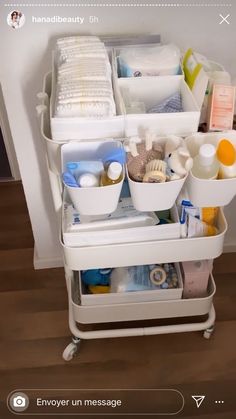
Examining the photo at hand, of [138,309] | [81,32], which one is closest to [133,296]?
[138,309]

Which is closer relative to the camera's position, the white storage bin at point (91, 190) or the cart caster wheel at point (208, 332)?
the white storage bin at point (91, 190)

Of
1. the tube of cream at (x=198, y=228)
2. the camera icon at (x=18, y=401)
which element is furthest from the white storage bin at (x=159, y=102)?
the camera icon at (x=18, y=401)

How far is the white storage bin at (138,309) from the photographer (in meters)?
1.17

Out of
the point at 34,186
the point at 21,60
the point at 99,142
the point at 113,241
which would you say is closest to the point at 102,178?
the point at 99,142

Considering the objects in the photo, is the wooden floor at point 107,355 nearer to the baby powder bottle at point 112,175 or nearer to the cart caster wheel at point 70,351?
the cart caster wheel at point 70,351

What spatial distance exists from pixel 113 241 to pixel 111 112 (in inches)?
11.6

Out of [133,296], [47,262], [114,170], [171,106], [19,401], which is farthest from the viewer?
[47,262]

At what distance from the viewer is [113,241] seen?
3.10 feet

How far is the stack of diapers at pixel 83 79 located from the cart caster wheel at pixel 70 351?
0.81m

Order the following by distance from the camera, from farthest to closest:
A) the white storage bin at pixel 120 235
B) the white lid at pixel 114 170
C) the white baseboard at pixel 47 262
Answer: the white baseboard at pixel 47 262, the white storage bin at pixel 120 235, the white lid at pixel 114 170

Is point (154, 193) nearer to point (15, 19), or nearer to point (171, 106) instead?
point (171, 106)

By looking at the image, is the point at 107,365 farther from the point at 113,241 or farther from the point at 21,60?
the point at 21,60

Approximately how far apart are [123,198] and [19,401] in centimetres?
75

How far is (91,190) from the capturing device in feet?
2.55
